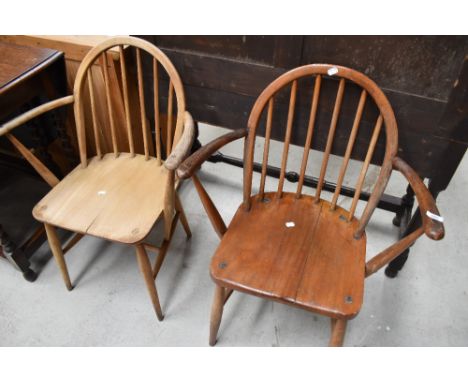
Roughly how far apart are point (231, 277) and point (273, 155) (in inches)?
51.7

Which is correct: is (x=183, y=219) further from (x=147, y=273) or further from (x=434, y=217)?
(x=434, y=217)

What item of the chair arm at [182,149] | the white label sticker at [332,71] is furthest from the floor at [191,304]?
the white label sticker at [332,71]

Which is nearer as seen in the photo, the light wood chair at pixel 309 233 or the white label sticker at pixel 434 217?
the white label sticker at pixel 434 217

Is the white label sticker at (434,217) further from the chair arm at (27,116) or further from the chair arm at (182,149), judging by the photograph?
the chair arm at (27,116)

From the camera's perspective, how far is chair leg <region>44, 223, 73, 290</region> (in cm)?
132

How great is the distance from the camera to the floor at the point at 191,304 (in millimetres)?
1410

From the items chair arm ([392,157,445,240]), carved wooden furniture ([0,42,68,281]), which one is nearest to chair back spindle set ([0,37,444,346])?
chair arm ([392,157,445,240])

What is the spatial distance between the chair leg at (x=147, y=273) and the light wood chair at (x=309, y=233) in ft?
0.84

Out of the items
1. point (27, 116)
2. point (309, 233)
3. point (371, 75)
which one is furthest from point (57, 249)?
point (371, 75)

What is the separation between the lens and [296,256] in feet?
3.67

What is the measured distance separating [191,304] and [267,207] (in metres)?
0.56

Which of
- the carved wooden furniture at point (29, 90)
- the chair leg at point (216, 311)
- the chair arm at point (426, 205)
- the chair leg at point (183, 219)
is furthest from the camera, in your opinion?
the chair leg at point (183, 219)
